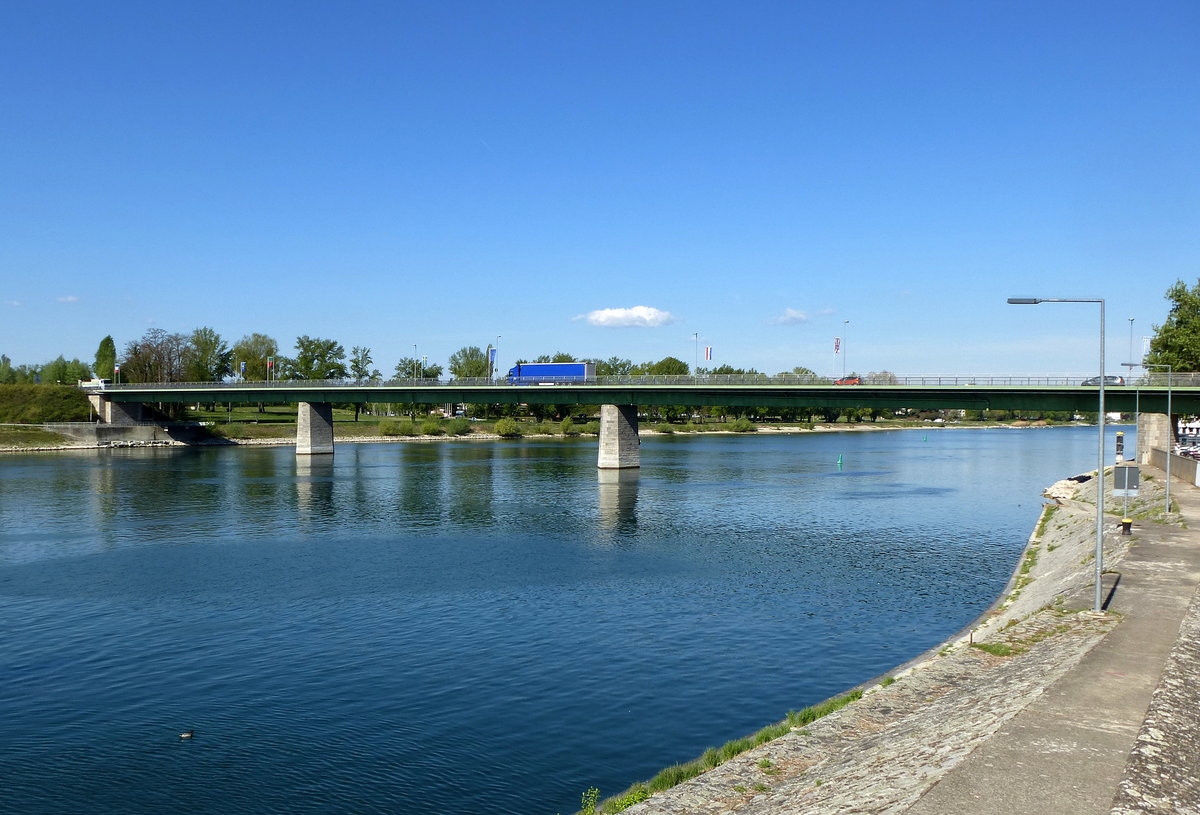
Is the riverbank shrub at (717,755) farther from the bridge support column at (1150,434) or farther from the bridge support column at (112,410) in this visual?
the bridge support column at (112,410)

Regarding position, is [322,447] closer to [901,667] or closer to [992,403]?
[992,403]

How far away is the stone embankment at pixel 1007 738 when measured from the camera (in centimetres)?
1664

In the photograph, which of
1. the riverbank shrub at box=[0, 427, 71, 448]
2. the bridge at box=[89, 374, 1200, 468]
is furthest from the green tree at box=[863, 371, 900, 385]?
→ the riverbank shrub at box=[0, 427, 71, 448]

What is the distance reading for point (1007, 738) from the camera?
19.2 metres

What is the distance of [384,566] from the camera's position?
172ft

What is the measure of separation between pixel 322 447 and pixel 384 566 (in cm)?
10169

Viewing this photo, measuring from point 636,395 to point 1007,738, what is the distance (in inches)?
3909

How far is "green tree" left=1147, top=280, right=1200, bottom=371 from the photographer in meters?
110

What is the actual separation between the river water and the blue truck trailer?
4067cm

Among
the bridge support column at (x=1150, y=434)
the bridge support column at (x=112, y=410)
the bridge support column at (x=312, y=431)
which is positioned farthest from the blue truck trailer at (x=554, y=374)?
the bridge support column at (x=112, y=410)

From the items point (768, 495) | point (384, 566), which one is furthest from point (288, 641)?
point (768, 495)

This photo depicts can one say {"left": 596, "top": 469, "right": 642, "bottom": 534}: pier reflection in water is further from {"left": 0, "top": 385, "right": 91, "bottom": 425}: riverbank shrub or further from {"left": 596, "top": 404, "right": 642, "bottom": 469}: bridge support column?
{"left": 0, "top": 385, "right": 91, "bottom": 425}: riverbank shrub

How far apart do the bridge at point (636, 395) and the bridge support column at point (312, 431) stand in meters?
0.17

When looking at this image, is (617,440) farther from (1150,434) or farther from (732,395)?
(1150,434)
